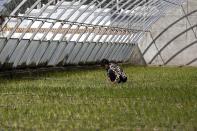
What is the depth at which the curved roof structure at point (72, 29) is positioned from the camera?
25500 millimetres

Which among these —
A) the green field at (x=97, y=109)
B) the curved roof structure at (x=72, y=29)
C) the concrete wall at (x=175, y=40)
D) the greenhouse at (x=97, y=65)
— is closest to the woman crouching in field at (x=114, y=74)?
the greenhouse at (x=97, y=65)

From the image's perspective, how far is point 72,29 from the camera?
34.5 m

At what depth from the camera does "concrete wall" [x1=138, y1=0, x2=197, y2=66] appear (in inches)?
1734

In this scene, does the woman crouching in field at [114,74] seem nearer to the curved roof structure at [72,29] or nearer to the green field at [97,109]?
the green field at [97,109]

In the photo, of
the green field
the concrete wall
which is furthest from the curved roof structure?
the green field

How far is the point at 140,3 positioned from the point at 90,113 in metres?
26.8

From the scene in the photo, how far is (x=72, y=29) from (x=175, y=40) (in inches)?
534

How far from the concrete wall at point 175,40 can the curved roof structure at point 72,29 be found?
712 mm

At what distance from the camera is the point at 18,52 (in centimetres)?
2717

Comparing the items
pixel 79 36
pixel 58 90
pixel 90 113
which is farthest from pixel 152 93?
pixel 79 36

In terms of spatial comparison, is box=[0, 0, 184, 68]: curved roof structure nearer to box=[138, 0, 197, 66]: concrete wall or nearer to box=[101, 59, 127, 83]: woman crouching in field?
box=[138, 0, 197, 66]: concrete wall

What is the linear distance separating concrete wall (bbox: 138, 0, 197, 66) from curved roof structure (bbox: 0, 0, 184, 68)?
71 cm

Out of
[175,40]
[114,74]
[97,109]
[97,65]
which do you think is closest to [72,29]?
[97,65]

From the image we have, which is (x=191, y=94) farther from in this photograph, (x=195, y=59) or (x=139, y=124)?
(x=195, y=59)
